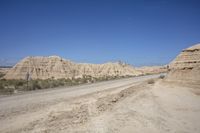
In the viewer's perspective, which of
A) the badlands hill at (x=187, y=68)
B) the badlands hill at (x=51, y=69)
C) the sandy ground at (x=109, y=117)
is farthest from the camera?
the badlands hill at (x=51, y=69)

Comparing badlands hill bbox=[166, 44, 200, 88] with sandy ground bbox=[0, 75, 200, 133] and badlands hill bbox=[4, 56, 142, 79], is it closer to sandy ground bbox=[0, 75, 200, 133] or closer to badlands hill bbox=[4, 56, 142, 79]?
sandy ground bbox=[0, 75, 200, 133]

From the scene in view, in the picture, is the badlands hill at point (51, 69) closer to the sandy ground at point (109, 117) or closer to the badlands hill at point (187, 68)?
the badlands hill at point (187, 68)

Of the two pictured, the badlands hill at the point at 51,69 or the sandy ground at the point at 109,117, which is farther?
the badlands hill at the point at 51,69

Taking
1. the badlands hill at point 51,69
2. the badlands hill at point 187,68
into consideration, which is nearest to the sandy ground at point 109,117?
the badlands hill at point 187,68

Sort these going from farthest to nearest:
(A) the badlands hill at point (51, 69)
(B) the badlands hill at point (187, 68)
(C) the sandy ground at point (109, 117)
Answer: (A) the badlands hill at point (51, 69) < (B) the badlands hill at point (187, 68) < (C) the sandy ground at point (109, 117)

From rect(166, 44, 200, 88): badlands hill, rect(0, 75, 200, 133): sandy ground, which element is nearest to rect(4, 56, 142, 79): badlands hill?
rect(166, 44, 200, 88): badlands hill

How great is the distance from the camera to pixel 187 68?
21984 millimetres

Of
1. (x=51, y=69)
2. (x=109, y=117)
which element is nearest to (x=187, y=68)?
(x=109, y=117)

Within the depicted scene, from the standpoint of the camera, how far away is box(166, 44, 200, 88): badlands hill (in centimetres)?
2052

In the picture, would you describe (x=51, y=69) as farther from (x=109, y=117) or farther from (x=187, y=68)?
(x=109, y=117)

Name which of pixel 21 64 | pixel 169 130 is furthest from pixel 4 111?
pixel 21 64

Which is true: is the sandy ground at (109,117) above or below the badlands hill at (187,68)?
below

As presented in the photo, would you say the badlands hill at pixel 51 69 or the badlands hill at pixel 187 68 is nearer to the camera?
the badlands hill at pixel 187 68

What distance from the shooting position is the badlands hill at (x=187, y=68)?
20516mm
